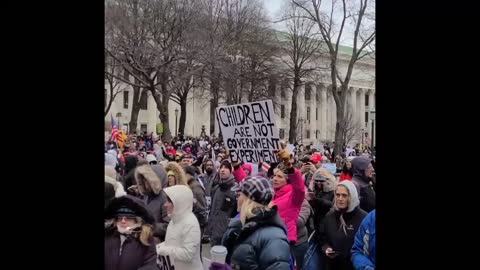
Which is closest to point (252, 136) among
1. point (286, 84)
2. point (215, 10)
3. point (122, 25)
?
point (122, 25)

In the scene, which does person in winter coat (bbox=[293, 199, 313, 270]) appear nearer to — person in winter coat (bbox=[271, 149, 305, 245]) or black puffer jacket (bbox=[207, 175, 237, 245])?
person in winter coat (bbox=[271, 149, 305, 245])

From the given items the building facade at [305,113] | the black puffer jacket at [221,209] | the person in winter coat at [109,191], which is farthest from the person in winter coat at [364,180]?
the building facade at [305,113]

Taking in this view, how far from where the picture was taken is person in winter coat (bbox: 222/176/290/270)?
12.4ft

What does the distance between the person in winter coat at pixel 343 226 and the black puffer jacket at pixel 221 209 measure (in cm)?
161

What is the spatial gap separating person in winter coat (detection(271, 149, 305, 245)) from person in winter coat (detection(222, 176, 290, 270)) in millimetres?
994

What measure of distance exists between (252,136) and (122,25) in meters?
17.9

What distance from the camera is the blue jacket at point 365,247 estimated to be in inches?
141

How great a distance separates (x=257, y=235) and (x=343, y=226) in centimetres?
82

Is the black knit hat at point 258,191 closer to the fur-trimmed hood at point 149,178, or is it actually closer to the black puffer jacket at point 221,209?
the fur-trimmed hood at point 149,178

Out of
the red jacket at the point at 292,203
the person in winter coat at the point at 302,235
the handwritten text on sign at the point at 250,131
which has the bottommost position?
the person in winter coat at the point at 302,235

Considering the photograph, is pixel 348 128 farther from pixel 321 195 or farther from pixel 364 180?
pixel 321 195

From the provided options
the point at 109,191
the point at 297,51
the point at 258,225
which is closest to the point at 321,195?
the point at 258,225
